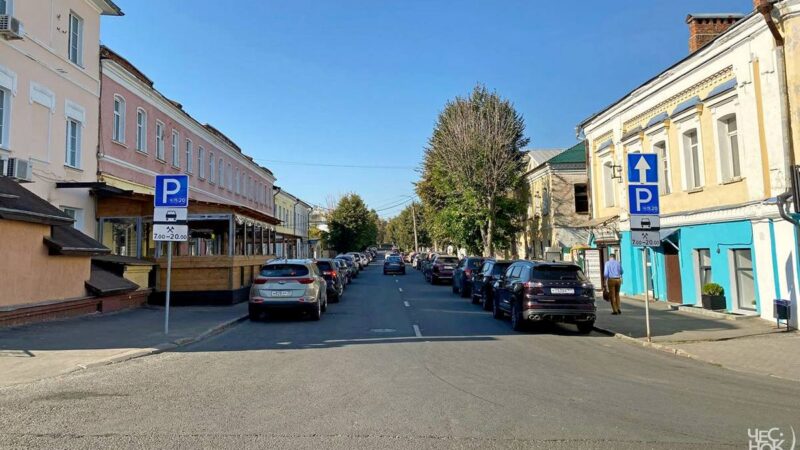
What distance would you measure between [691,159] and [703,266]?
3.51m

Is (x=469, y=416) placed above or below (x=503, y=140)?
below

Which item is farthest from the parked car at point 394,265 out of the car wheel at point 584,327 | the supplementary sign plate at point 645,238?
the supplementary sign plate at point 645,238

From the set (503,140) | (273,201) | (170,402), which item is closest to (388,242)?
(273,201)

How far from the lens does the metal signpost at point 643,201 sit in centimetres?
1235

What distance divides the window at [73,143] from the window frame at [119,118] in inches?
89.5

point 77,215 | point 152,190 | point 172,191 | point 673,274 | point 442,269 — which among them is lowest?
point 673,274

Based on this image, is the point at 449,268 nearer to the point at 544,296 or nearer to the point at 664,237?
the point at 664,237

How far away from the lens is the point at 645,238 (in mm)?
12344

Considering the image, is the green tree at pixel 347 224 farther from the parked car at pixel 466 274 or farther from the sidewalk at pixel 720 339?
the sidewalk at pixel 720 339

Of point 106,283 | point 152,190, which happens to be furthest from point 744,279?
point 152,190

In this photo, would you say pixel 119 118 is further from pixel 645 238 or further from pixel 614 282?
pixel 645 238

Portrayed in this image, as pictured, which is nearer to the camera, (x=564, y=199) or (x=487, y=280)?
(x=487, y=280)

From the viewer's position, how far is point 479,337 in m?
12.4

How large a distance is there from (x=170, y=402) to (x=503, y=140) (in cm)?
3411
